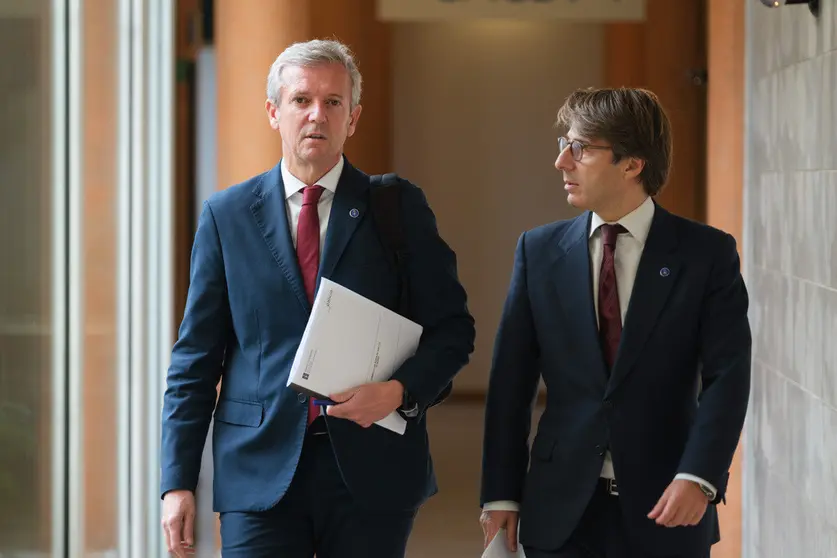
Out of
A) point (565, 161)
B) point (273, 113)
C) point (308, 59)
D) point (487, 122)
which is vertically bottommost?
point (565, 161)

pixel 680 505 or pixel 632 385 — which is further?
pixel 632 385

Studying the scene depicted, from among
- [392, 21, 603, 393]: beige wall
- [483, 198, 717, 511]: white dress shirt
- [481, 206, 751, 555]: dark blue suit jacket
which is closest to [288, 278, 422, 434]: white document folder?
[481, 206, 751, 555]: dark blue suit jacket

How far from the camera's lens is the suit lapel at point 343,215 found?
2.55 metres

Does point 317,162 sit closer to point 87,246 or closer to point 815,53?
point 87,246

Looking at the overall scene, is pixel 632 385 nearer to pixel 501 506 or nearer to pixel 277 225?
pixel 501 506

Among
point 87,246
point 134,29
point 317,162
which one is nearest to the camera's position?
point 317,162

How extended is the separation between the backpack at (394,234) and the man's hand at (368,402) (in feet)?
0.48

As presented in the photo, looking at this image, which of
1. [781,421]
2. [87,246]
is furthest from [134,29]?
[781,421]

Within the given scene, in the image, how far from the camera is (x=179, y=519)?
255 centimetres

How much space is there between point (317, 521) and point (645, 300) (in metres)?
0.80

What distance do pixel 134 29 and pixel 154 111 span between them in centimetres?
42

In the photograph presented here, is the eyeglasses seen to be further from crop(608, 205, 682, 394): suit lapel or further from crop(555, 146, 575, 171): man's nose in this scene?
crop(608, 205, 682, 394): suit lapel

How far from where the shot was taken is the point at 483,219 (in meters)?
12.1

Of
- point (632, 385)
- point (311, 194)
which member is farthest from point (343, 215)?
point (632, 385)
